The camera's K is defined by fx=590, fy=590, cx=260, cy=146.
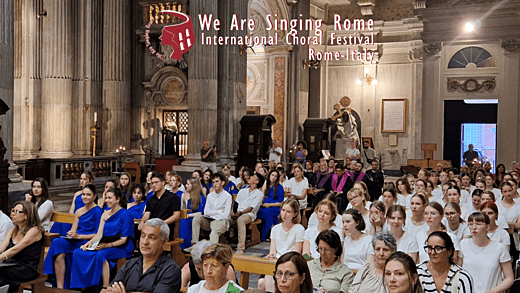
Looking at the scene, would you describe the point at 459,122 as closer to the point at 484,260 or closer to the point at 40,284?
the point at 484,260

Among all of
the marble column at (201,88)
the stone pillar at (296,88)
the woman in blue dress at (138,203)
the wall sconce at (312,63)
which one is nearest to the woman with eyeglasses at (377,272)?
the woman in blue dress at (138,203)

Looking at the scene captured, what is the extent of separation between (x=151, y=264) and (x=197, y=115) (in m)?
13.0

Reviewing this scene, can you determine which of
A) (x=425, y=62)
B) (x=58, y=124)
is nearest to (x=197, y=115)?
(x=58, y=124)

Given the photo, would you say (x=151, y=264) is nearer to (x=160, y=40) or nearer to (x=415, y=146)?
(x=160, y=40)

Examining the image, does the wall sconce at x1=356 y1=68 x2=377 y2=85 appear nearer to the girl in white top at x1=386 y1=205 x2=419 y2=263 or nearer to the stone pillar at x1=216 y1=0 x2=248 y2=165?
the stone pillar at x1=216 y1=0 x2=248 y2=165

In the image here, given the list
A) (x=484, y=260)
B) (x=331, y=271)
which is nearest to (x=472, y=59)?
(x=484, y=260)

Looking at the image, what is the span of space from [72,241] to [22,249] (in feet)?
3.34

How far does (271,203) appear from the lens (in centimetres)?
1070

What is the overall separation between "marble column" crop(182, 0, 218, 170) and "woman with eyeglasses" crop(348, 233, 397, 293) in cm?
1312

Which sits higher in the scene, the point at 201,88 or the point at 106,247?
the point at 201,88

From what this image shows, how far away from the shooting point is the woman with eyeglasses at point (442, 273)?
4262 mm

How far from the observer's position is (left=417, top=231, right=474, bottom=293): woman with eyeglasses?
4.26 metres

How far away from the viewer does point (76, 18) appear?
60.8ft

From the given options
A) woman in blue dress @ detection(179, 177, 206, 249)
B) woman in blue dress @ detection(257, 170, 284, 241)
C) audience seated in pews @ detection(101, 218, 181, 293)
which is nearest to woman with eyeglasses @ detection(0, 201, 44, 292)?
audience seated in pews @ detection(101, 218, 181, 293)
